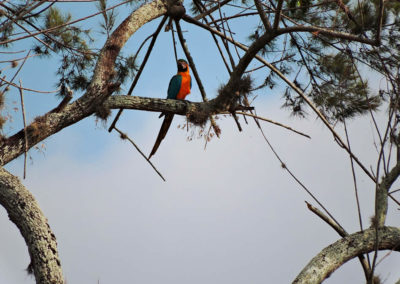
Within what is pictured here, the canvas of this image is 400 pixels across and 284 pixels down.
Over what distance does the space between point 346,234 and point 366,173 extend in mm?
454

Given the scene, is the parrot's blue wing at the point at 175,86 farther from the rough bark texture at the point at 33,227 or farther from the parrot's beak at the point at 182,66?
the rough bark texture at the point at 33,227

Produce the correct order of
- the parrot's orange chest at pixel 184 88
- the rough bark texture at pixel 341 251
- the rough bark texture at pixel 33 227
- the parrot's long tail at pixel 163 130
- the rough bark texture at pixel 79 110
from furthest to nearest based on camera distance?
the parrot's orange chest at pixel 184 88, the parrot's long tail at pixel 163 130, the rough bark texture at pixel 79 110, the rough bark texture at pixel 341 251, the rough bark texture at pixel 33 227

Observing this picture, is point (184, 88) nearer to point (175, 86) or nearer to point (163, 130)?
point (175, 86)

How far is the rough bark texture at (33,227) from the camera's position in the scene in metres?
2.74

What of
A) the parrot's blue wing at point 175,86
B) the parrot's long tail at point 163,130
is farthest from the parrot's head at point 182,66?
the parrot's long tail at point 163,130

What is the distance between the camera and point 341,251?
119 inches

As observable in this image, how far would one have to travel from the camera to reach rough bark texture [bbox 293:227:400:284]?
9.39 ft

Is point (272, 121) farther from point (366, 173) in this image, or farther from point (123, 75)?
point (123, 75)

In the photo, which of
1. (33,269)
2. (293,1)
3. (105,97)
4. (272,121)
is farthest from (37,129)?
(293,1)

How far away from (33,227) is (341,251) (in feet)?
5.89

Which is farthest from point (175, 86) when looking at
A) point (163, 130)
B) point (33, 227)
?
point (33, 227)

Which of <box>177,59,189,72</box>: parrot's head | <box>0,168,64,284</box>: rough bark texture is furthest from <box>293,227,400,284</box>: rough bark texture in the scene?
<box>177,59,189,72</box>: parrot's head

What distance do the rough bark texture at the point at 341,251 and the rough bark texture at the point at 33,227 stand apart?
4.42 ft

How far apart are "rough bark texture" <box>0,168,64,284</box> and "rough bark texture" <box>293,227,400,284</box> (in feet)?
4.42
